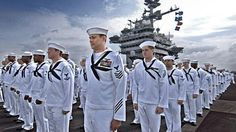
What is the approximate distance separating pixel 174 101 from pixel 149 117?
6.29 feet

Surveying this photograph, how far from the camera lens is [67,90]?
4531mm

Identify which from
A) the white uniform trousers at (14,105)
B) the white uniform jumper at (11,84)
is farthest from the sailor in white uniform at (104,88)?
the white uniform trousers at (14,105)

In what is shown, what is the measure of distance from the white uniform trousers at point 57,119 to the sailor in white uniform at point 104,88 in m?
1.26

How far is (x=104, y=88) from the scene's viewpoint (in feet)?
11.0

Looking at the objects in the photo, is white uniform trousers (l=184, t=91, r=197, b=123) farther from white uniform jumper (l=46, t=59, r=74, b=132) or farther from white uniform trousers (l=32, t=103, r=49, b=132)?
white uniform jumper (l=46, t=59, r=74, b=132)

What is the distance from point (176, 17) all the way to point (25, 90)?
50587 millimetres

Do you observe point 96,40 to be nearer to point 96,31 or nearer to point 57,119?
point 96,31

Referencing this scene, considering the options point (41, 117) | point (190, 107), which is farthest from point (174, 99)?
point (41, 117)

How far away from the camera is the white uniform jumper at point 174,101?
652cm

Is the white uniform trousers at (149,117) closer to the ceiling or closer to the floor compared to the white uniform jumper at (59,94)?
closer to the floor

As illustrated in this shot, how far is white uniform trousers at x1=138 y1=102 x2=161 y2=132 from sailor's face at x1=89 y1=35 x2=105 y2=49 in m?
1.99

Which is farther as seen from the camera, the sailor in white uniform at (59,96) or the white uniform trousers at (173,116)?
the white uniform trousers at (173,116)

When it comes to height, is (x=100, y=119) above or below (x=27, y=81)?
below

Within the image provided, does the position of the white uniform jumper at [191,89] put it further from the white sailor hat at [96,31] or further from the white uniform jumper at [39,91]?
the white sailor hat at [96,31]
